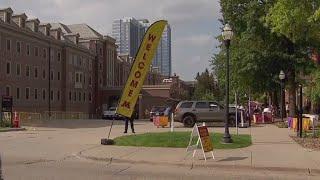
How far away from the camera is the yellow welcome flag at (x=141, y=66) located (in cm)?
2088

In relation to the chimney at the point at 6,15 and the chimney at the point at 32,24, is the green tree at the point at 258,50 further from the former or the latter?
the chimney at the point at 32,24

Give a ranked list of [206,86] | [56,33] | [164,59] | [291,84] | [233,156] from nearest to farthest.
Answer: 1. [233,156]
2. [291,84]
3. [56,33]
4. [206,86]
5. [164,59]

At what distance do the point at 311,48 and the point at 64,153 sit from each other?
29.9 meters

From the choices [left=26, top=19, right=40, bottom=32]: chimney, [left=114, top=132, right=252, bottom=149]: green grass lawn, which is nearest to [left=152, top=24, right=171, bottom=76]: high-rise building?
[left=26, top=19, right=40, bottom=32]: chimney

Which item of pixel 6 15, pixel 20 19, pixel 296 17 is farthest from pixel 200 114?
pixel 20 19

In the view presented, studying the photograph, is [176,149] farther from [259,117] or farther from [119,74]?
[119,74]

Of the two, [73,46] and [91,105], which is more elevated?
[73,46]

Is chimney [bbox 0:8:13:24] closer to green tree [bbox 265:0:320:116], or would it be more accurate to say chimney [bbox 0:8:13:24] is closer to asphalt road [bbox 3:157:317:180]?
green tree [bbox 265:0:320:116]

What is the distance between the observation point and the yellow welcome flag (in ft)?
68.5

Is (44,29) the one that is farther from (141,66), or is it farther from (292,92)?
(141,66)

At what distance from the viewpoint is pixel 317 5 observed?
19500 mm

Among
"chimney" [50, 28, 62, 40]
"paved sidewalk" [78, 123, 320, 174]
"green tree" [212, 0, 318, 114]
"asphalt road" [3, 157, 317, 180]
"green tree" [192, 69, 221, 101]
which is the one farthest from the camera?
"green tree" [192, 69, 221, 101]

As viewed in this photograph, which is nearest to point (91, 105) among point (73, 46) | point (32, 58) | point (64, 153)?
point (73, 46)

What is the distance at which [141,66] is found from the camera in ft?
68.6
